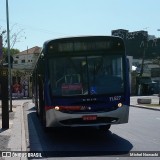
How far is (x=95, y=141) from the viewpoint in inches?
496

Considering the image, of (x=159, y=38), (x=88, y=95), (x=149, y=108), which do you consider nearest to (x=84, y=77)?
(x=88, y=95)

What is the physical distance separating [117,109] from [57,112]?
1.74m

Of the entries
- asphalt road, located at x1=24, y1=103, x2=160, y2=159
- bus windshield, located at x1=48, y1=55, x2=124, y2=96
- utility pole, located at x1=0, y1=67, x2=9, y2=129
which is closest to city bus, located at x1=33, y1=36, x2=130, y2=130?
bus windshield, located at x1=48, y1=55, x2=124, y2=96

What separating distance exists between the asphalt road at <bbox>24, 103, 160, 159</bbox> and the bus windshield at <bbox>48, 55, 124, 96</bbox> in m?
1.49

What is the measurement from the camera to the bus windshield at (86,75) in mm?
12334

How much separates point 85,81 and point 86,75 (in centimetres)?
19

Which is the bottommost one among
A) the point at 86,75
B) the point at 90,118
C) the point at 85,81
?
the point at 90,118

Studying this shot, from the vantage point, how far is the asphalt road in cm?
1053

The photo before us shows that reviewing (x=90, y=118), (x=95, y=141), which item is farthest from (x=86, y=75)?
(x=95, y=141)

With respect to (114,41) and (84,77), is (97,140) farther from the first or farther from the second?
(114,41)

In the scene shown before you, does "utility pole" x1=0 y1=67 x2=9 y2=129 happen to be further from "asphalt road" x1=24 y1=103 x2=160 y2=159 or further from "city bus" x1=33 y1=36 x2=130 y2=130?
"city bus" x1=33 y1=36 x2=130 y2=130

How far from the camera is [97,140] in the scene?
12797 millimetres

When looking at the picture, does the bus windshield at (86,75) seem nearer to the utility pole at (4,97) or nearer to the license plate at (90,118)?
the license plate at (90,118)

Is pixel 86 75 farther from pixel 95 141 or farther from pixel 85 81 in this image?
pixel 95 141
